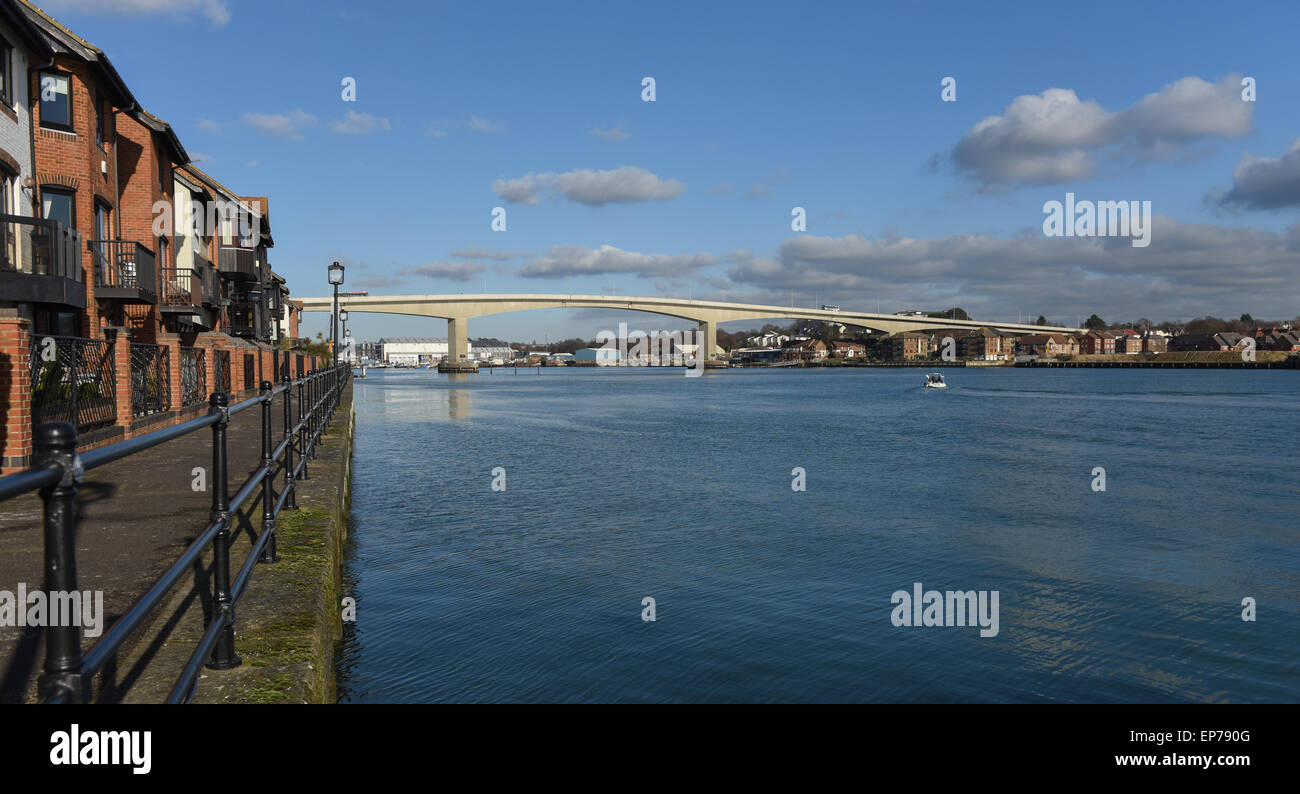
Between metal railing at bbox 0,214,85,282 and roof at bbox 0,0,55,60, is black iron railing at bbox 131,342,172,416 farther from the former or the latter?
roof at bbox 0,0,55,60

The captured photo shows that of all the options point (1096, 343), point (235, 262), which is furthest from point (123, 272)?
point (1096, 343)

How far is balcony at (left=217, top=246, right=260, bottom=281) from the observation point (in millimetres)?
41656

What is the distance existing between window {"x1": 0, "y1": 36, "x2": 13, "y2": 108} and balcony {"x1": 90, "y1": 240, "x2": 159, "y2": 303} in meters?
3.59

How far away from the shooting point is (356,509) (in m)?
15.3

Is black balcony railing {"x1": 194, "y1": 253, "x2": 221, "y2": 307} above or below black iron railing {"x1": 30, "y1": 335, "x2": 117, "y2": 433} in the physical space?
above

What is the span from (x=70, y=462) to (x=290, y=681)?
2428mm

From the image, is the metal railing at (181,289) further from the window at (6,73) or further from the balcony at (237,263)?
the balcony at (237,263)

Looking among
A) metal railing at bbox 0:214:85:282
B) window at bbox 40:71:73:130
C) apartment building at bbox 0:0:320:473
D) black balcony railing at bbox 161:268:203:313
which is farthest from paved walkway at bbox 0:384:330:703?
black balcony railing at bbox 161:268:203:313

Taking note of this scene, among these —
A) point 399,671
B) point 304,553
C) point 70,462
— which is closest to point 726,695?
point 399,671

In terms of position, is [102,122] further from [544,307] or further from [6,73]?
[544,307]

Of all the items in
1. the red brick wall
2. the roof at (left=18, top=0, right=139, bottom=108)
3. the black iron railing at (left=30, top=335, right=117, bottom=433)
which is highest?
the roof at (left=18, top=0, right=139, bottom=108)

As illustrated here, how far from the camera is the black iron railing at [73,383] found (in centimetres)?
1138

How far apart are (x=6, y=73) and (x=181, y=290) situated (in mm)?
11402
